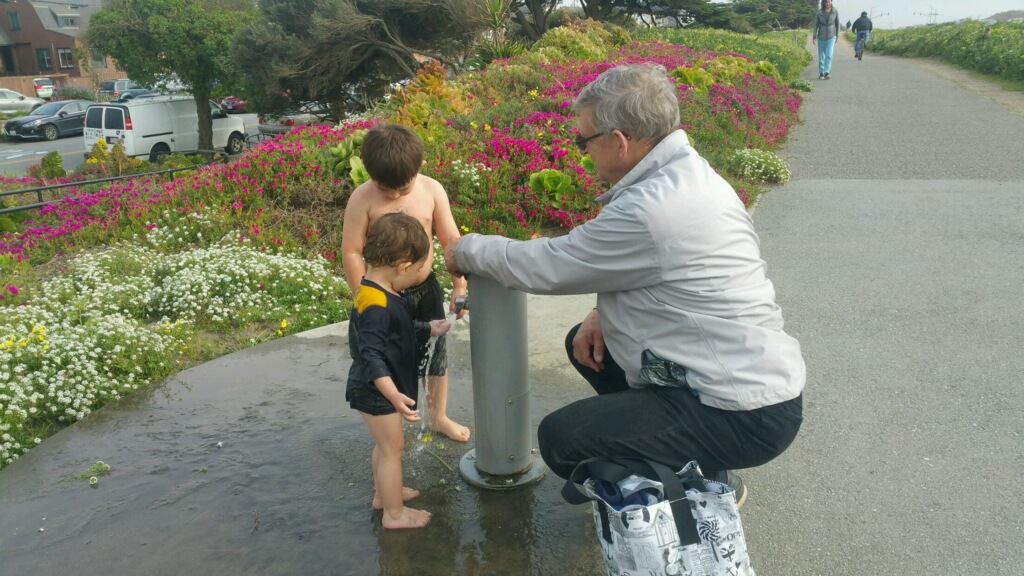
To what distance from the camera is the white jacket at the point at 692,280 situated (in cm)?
232

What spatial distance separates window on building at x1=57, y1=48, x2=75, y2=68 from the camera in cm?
5728

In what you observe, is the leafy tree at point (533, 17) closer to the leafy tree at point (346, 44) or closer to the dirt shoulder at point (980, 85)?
the leafy tree at point (346, 44)

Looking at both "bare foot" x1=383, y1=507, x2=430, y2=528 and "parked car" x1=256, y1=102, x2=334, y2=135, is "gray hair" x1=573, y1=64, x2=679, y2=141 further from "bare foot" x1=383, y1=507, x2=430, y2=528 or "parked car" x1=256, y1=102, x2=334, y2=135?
"parked car" x1=256, y1=102, x2=334, y2=135

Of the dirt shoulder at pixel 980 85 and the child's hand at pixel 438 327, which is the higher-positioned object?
the dirt shoulder at pixel 980 85

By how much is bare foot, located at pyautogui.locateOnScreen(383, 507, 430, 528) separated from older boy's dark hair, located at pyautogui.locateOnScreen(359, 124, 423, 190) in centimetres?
127

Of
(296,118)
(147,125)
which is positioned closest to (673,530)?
(296,118)

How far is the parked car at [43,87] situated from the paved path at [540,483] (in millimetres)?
51667

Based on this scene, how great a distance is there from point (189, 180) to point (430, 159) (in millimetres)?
2506

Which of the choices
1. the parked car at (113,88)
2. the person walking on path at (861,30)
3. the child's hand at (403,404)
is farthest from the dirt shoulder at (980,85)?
the parked car at (113,88)

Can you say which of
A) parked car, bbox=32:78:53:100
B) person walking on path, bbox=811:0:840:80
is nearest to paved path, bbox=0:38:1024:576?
person walking on path, bbox=811:0:840:80

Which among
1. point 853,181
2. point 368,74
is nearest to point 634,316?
point 853,181

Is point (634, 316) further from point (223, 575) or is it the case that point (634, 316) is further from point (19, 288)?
point (19, 288)

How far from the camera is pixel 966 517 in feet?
9.57

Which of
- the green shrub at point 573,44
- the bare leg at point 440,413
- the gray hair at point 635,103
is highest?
the green shrub at point 573,44
